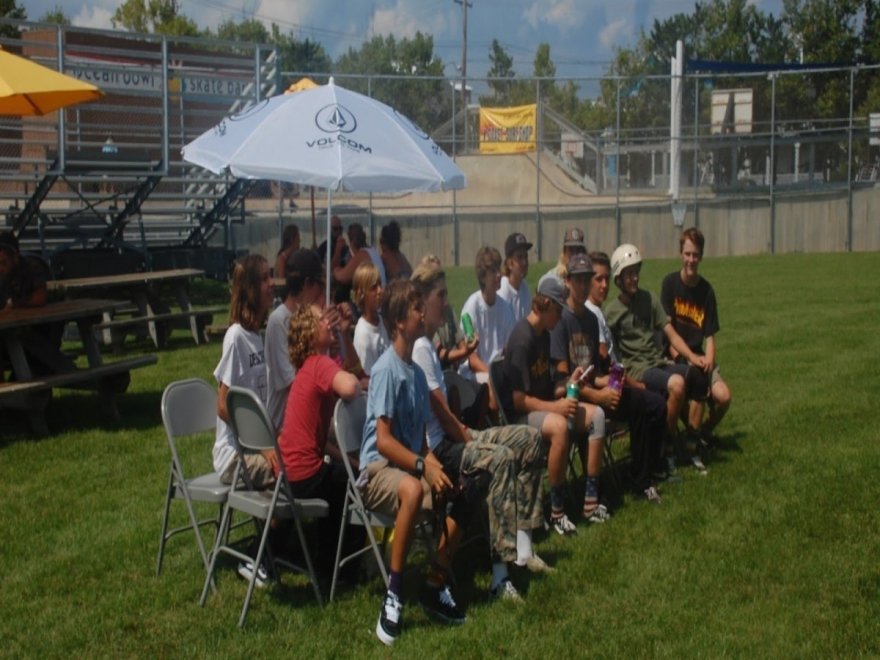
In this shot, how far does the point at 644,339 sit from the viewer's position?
776 centimetres

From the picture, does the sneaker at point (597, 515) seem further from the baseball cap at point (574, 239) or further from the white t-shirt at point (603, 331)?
the baseball cap at point (574, 239)

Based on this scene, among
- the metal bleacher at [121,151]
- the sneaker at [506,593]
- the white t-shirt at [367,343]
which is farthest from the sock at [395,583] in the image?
the metal bleacher at [121,151]

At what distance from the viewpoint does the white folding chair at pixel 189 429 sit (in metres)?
5.45

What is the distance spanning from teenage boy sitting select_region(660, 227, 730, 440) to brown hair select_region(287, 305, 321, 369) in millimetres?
3449

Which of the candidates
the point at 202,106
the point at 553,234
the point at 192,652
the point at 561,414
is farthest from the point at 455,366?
the point at 553,234

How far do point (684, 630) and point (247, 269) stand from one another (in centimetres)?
273

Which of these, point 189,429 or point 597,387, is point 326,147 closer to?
point 189,429

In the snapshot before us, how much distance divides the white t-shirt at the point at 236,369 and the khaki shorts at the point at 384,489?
2.49ft

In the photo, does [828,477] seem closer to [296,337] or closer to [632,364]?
[632,364]

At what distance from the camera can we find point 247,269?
19.0 feet

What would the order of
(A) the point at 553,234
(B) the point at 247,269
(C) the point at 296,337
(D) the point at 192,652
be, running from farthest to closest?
(A) the point at 553,234 → (B) the point at 247,269 → (C) the point at 296,337 → (D) the point at 192,652

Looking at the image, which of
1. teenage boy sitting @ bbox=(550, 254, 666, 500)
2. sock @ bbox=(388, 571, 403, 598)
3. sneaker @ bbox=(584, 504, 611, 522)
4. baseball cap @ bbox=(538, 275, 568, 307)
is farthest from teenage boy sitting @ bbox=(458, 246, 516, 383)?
sock @ bbox=(388, 571, 403, 598)

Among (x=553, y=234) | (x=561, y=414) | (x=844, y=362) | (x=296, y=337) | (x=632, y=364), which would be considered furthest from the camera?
(x=553, y=234)

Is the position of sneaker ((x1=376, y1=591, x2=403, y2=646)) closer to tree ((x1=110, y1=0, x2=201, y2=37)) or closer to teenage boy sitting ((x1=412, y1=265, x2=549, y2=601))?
teenage boy sitting ((x1=412, y1=265, x2=549, y2=601))
